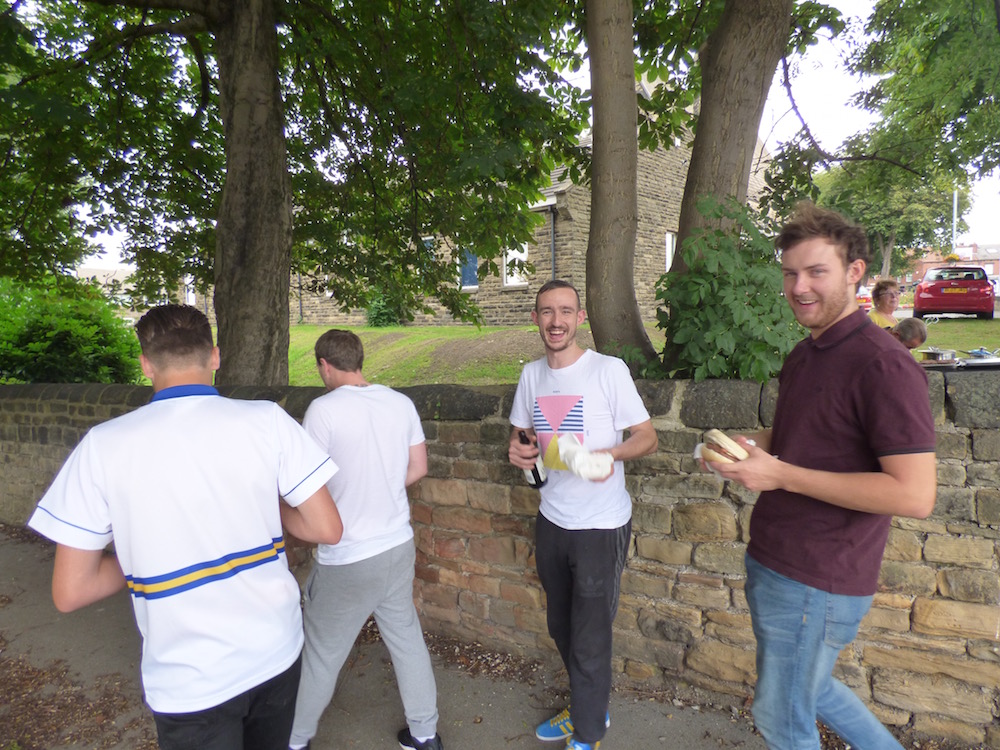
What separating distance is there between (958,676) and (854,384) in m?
1.78

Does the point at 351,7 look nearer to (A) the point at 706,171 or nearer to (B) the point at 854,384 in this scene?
(A) the point at 706,171

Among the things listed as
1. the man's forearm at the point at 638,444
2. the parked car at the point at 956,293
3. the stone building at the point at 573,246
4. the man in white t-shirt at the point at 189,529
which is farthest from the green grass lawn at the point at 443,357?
the parked car at the point at 956,293

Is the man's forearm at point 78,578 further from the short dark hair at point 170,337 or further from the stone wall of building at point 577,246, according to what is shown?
the stone wall of building at point 577,246

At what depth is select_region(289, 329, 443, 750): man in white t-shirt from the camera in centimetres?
251

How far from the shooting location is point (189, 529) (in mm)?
1632

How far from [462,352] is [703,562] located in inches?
379

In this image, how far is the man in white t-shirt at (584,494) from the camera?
2.50 m

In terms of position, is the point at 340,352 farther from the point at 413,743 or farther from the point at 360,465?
the point at 413,743

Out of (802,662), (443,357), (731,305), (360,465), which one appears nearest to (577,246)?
(443,357)

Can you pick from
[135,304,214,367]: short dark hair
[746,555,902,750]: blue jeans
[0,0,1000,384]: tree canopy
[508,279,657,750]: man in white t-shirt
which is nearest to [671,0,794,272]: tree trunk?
[0,0,1000,384]: tree canopy

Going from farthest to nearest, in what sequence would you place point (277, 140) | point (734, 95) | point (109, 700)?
point (277, 140), point (734, 95), point (109, 700)

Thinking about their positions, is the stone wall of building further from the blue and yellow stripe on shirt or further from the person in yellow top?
the blue and yellow stripe on shirt

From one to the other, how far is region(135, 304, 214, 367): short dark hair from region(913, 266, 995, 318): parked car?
64.4 ft

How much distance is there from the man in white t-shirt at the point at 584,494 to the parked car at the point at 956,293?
18.2 metres
